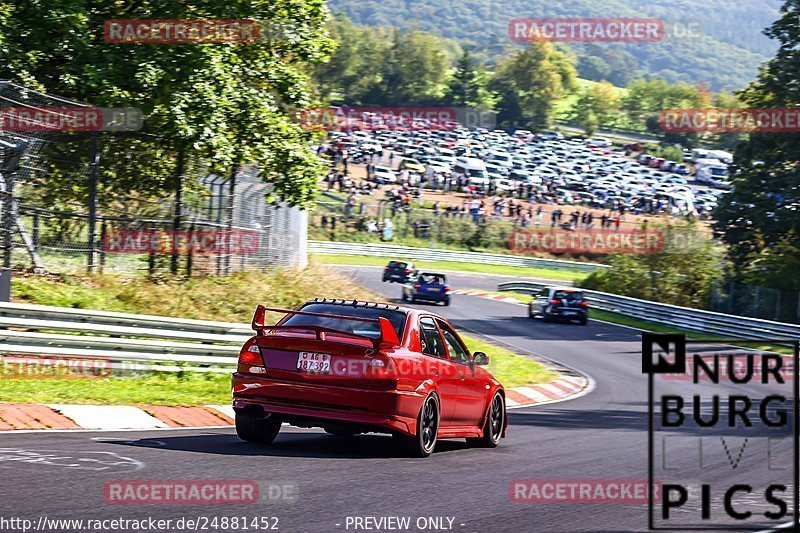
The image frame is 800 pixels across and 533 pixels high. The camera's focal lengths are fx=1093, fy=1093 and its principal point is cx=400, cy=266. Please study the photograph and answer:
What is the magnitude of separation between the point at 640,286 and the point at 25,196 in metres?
32.6

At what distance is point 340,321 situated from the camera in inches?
391

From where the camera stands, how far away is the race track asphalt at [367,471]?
660 centimetres

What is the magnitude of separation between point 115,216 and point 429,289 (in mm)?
20881

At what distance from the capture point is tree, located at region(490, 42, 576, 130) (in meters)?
146

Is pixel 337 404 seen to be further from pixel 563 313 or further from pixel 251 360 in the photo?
pixel 563 313

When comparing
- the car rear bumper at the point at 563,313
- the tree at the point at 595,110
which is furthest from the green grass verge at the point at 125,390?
the tree at the point at 595,110

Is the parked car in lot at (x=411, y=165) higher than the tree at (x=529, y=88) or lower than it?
lower

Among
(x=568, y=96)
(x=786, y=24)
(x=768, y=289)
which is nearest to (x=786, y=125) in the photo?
(x=786, y=24)

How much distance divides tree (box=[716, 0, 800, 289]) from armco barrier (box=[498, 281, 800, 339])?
416cm

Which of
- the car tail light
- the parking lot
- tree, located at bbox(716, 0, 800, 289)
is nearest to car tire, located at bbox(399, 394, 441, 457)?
the car tail light

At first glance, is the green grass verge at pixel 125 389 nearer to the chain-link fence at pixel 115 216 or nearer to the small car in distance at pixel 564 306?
the chain-link fence at pixel 115 216

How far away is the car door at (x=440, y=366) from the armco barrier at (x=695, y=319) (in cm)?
2313

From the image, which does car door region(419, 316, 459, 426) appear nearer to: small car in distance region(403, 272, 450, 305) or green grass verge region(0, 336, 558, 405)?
green grass verge region(0, 336, 558, 405)

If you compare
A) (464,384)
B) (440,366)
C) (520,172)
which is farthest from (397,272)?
(520,172)
